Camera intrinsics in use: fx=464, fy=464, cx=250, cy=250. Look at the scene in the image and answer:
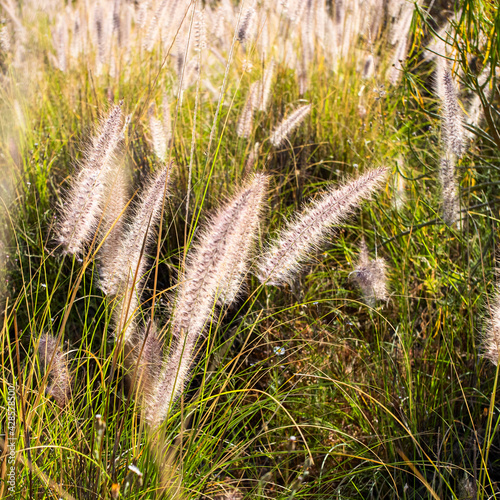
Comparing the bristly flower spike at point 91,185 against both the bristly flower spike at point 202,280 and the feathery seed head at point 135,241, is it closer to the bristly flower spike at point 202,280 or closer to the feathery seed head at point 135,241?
the feathery seed head at point 135,241

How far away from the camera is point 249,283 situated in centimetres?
190

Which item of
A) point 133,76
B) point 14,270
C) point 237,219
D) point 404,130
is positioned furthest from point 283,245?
point 133,76

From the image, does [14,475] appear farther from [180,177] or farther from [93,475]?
[180,177]

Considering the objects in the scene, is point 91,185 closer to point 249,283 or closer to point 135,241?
point 135,241

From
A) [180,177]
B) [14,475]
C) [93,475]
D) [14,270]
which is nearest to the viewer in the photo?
[14,475]

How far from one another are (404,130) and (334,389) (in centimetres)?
192

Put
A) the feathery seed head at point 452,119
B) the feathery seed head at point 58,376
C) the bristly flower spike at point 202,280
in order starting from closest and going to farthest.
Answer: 1. the bristly flower spike at point 202,280
2. the feathery seed head at point 58,376
3. the feathery seed head at point 452,119

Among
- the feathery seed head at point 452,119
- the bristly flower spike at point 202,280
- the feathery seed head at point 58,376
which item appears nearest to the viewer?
the bristly flower spike at point 202,280

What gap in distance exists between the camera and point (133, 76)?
3113 mm

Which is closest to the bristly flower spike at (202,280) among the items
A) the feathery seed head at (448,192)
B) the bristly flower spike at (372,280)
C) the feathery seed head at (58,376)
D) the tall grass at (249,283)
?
the tall grass at (249,283)

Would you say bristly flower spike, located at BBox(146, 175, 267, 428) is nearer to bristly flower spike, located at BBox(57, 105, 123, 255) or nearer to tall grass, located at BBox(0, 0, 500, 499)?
tall grass, located at BBox(0, 0, 500, 499)

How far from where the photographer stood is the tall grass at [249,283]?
1.09m

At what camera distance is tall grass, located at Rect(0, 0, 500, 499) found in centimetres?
109

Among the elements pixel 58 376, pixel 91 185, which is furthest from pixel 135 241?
pixel 58 376
